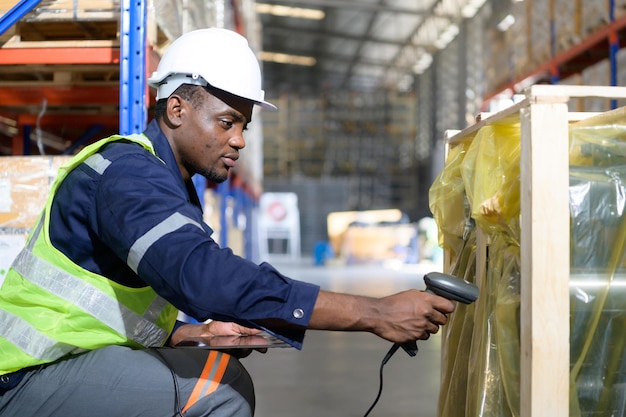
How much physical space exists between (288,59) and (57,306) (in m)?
29.5

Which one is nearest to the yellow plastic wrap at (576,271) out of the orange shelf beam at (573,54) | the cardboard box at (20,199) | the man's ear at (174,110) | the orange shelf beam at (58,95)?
the man's ear at (174,110)

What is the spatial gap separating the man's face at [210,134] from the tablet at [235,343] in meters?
0.41

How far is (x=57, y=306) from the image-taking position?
1.58 metres

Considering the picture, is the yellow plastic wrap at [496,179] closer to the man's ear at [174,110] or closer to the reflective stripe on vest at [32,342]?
the man's ear at [174,110]

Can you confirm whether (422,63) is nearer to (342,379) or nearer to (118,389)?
(342,379)

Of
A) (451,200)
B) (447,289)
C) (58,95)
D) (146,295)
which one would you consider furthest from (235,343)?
(58,95)

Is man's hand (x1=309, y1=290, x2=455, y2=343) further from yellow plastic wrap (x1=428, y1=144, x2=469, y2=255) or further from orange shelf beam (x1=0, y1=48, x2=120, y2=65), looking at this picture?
orange shelf beam (x1=0, y1=48, x2=120, y2=65)

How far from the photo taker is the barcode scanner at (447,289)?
5.26ft

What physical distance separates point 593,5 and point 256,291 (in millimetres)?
6225

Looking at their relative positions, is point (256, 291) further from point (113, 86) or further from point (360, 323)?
point (113, 86)

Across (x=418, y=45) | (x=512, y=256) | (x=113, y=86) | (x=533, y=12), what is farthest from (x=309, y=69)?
(x=512, y=256)

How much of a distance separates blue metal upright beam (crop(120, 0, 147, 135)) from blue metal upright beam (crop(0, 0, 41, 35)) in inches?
→ 15.0

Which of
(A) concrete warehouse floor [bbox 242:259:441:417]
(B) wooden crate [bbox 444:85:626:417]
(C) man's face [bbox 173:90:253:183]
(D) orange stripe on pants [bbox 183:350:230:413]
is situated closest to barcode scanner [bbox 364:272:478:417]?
(B) wooden crate [bbox 444:85:626:417]

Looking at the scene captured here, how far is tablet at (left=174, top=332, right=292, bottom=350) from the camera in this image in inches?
64.9
